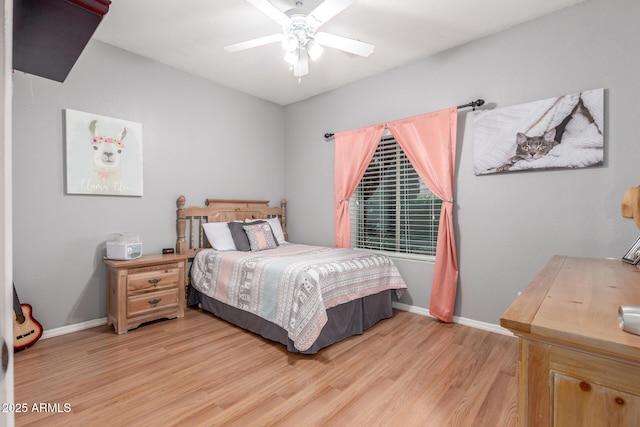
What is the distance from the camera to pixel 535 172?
2.54 meters

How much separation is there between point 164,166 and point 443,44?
3159mm

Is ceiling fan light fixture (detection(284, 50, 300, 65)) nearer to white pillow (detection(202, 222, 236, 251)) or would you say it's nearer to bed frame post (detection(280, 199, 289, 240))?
white pillow (detection(202, 222, 236, 251))

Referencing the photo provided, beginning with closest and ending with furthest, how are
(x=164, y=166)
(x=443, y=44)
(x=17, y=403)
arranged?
(x=17, y=403), (x=443, y=44), (x=164, y=166)

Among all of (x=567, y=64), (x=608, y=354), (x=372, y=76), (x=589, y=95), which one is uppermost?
(x=372, y=76)

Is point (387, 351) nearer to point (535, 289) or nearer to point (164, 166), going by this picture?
point (535, 289)

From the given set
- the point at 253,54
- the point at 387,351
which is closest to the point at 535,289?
the point at 387,351

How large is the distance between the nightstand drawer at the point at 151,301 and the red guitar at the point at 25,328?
0.65 meters

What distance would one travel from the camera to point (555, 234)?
2447 millimetres

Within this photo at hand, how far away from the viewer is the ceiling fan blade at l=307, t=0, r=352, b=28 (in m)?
1.88

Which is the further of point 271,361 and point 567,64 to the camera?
point 567,64

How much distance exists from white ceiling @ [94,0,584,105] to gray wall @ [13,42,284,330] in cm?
31

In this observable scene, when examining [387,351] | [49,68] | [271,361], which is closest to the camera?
[49,68]

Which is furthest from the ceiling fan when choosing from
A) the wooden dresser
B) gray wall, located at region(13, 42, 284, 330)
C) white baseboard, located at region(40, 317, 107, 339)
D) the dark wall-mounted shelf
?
white baseboard, located at region(40, 317, 107, 339)

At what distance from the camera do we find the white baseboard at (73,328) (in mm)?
2608
